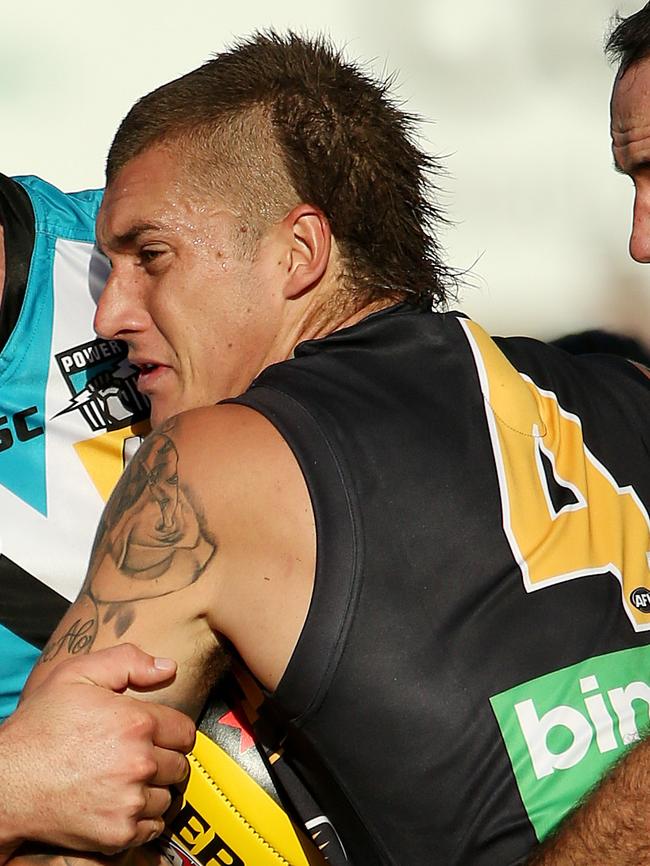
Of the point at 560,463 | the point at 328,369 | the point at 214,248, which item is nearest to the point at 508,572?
the point at 560,463

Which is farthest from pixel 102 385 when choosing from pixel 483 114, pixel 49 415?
pixel 483 114

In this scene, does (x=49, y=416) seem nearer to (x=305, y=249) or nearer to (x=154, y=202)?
(x=154, y=202)

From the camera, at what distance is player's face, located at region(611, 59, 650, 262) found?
2.05 meters

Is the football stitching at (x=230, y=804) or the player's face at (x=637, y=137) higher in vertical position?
the player's face at (x=637, y=137)

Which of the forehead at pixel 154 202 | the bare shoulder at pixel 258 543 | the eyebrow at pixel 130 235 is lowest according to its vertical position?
the bare shoulder at pixel 258 543

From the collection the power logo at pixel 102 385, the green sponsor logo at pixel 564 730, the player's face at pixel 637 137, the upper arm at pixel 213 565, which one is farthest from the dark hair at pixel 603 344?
the upper arm at pixel 213 565

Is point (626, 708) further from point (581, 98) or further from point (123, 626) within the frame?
point (581, 98)

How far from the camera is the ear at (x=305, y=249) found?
1.88 metres

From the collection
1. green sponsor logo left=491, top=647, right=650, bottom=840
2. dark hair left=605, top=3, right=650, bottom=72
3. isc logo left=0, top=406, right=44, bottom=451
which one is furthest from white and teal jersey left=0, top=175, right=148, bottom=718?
dark hair left=605, top=3, right=650, bottom=72

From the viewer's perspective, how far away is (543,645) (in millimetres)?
1527

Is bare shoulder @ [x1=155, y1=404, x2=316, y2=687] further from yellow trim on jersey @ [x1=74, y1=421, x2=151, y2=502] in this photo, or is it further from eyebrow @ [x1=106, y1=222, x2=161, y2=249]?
yellow trim on jersey @ [x1=74, y1=421, x2=151, y2=502]

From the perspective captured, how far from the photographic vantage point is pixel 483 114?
125 inches

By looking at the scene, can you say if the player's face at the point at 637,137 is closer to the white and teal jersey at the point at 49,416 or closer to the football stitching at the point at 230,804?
the white and teal jersey at the point at 49,416

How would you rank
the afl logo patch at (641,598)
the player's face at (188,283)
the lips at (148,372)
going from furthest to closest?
the lips at (148,372) → the player's face at (188,283) → the afl logo patch at (641,598)
